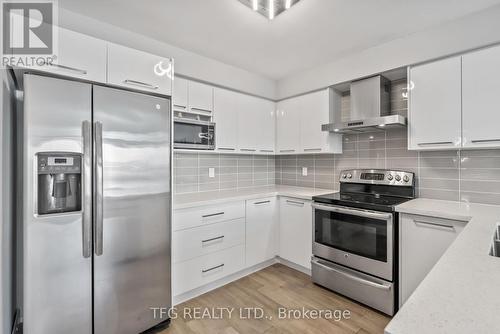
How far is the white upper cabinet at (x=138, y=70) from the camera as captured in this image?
5.37 feet

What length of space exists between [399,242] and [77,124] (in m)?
2.52

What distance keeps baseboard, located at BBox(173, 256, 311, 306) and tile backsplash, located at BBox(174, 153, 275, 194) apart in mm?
1008

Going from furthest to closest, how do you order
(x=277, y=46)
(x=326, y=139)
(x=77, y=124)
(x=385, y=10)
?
1. (x=326, y=139)
2. (x=277, y=46)
3. (x=385, y=10)
4. (x=77, y=124)

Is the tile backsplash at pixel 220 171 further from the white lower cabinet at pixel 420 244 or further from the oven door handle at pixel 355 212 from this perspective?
the white lower cabinet at pixel 420 244

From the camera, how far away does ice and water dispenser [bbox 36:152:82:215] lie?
4.55 ft

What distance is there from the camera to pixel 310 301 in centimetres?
218

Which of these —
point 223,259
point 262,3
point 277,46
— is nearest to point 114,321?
point 223,259

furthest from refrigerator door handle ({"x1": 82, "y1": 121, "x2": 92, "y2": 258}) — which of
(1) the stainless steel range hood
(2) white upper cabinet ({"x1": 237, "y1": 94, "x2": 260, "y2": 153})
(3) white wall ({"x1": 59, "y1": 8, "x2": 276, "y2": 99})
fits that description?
(1) the stainless steel range hood

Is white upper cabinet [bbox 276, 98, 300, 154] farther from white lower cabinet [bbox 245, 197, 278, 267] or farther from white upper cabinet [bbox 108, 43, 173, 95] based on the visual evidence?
white upper cabinet [bbox 108, 43, 173, 95]

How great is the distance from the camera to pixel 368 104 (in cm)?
244

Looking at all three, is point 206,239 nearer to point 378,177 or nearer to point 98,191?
point 98,191

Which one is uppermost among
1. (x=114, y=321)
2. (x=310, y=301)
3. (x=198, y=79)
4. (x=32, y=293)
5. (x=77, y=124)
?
(x=198, y=79)

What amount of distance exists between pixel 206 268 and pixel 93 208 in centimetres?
119

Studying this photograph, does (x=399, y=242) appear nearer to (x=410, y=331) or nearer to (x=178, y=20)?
(x=410, y=331)
